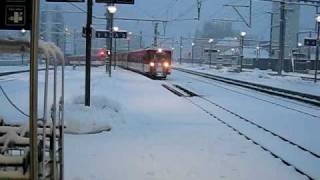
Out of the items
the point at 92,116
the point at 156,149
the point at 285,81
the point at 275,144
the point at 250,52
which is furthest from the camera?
the point at 250,52

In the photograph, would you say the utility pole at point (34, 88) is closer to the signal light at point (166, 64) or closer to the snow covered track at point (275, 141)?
the snow covered track at point (275, 141)

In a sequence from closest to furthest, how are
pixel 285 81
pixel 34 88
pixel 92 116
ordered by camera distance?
pixel 34 88 → pixel 92 116 → pixel 285 81

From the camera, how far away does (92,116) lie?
569 inches

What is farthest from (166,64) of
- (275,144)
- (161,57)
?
(275,144)

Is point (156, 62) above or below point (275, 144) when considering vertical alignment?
above

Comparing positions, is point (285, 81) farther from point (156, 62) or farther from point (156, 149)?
point (156, 149)

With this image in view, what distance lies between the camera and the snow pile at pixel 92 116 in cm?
1334

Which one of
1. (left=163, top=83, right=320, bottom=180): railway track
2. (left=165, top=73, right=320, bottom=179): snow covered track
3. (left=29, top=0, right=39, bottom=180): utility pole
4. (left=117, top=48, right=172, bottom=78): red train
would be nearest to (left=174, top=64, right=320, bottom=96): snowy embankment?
(left=117, top=48, right=172, bottom=78): red train

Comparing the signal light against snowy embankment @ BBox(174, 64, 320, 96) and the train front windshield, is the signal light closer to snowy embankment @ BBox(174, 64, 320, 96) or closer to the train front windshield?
the train front windshield

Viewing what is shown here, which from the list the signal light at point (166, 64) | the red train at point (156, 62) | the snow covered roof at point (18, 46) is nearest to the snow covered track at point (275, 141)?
the snow covered roof at point (18, 46)

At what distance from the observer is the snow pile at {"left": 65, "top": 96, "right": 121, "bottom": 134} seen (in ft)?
43.8

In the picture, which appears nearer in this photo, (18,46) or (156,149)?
(18,46)

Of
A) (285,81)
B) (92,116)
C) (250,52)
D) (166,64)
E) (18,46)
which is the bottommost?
→ (285,81)

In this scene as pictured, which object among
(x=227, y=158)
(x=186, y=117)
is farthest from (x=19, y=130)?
(x=186, y=117)
